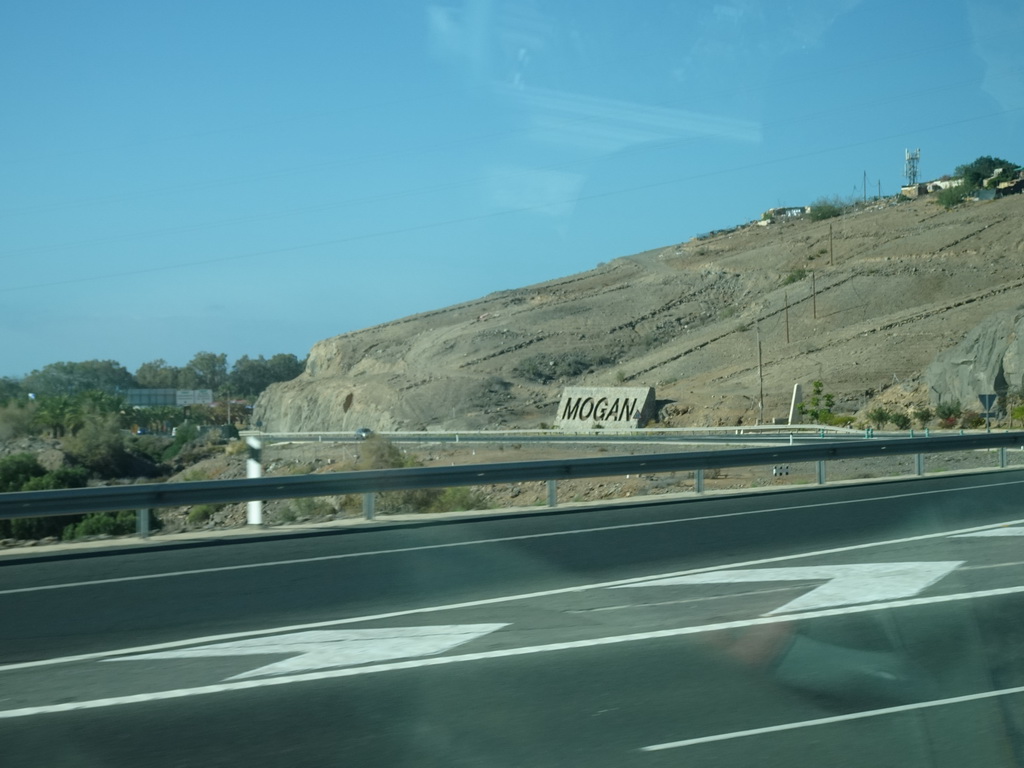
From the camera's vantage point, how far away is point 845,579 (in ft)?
31.8

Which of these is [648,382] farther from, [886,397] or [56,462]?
[56,462]

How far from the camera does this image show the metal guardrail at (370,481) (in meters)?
12.5

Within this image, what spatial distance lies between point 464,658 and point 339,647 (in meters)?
0.93

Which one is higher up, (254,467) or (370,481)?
(254,467)

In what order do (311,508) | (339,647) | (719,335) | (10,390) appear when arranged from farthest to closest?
(719,335), (311,508), (10,390), (339,647)

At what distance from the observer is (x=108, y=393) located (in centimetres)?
2517

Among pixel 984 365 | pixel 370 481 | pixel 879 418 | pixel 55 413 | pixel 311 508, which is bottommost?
pixel 311 508

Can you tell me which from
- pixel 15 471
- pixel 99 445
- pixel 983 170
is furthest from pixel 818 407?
pixel 983 170

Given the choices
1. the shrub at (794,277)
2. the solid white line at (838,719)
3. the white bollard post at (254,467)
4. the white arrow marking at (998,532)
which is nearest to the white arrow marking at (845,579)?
the white arrow marking at (998,532)

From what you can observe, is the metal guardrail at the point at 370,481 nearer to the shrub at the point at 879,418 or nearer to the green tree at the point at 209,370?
the shrub at the point at 879,418

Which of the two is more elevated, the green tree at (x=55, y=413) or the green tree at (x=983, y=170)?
the green tree at (x=983, y=170)

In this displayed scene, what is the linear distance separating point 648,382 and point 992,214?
1628 inches

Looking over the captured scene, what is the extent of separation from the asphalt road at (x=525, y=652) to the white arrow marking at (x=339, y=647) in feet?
0.09

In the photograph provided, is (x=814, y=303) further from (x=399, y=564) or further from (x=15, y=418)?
(x=399, y=564)
